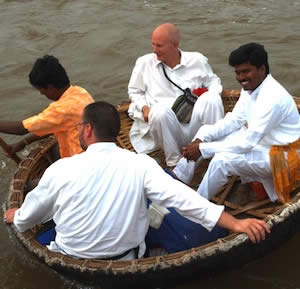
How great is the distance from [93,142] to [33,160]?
1509 mm

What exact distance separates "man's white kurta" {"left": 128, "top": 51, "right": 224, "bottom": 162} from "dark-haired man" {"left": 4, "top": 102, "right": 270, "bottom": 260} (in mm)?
1615

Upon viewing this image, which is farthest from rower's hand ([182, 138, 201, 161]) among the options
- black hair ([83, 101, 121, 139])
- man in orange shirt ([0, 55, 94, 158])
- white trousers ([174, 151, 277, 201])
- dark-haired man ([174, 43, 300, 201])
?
black hair ([83, 101, 121, 139])

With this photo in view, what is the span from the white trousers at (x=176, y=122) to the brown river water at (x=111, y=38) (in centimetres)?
147

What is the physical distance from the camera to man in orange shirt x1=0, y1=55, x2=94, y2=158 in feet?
10.1

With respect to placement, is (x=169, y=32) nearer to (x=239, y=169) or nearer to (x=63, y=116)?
(x=63, y=116)

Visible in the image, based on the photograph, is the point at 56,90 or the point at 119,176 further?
the point at 56,90

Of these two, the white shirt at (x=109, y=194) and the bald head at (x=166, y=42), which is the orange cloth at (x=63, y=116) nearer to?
the white shirt at (x=109, y=194)

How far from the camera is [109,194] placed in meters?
2.29

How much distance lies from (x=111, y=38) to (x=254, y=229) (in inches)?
239

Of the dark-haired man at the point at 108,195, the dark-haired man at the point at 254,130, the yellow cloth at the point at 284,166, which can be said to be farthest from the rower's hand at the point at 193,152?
the dark-haired man at the point at 108,195

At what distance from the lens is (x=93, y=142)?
2.35 m

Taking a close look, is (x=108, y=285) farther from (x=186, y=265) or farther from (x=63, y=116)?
(x=63, y=116)

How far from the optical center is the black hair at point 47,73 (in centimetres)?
305

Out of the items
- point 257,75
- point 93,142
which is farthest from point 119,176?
point 257,75
